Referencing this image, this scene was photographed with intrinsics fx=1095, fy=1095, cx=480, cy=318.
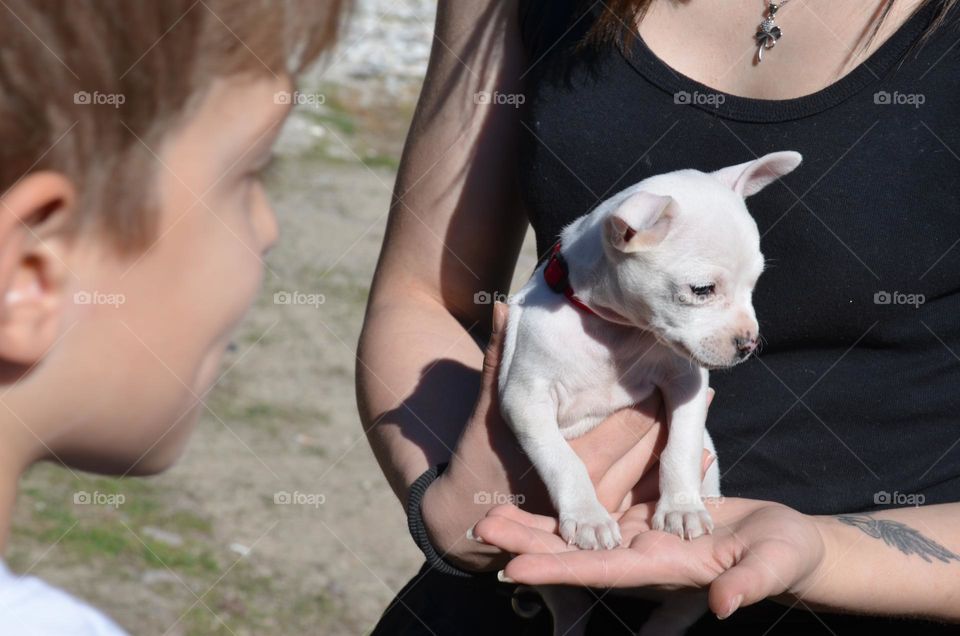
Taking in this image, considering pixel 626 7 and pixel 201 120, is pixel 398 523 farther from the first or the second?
pixel 201 120

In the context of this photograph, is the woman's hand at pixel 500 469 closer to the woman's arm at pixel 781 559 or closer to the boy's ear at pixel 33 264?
the woman's arm at pixel 781 559

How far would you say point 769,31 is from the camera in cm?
210

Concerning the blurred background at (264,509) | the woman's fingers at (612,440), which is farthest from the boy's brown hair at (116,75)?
the blurred background at (264,509)

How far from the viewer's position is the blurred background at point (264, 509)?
449 cm

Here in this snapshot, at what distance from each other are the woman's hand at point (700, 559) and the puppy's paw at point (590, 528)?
0.32 feet

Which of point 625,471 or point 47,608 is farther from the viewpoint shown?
point 625,471

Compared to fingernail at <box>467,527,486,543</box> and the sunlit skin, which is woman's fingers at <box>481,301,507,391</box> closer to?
fingernail at <box>467,527,486,543</box>

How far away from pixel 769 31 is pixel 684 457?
0.84m

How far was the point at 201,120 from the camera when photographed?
3.31 ft

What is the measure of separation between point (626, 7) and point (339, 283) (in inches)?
210

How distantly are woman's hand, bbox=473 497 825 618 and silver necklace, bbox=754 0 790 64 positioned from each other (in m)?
0.87

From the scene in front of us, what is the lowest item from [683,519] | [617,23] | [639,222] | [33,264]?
[683,519]

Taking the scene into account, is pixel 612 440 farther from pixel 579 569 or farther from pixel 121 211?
pixel 121 211

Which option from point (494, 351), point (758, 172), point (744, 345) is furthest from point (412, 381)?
point (758, 172)
